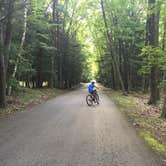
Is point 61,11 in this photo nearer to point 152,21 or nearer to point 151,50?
point 152,21

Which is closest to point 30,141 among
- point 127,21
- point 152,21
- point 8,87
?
point 8,87

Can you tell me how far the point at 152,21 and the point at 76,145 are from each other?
1196cm

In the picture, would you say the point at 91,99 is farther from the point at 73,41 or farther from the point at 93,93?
the point at 73,41

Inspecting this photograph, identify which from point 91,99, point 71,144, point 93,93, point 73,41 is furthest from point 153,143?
point 73,41

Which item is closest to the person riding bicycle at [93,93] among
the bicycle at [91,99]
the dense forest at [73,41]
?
the bicycle at [91,99]

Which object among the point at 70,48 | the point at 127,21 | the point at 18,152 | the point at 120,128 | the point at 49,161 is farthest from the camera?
the point at 70,48

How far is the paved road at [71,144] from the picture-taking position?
4883mm

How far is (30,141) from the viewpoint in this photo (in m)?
6.28

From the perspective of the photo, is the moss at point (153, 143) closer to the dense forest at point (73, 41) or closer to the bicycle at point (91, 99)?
the dense forest at point (73, 41)

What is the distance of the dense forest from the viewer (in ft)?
48.5

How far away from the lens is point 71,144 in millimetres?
6051

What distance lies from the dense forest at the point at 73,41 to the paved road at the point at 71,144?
4811mm

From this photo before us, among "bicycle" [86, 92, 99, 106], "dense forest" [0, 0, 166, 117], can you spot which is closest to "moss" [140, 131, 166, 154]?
"dense forest" [0, 0, 166, 117]

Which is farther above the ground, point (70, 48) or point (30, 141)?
point (70, 48)
